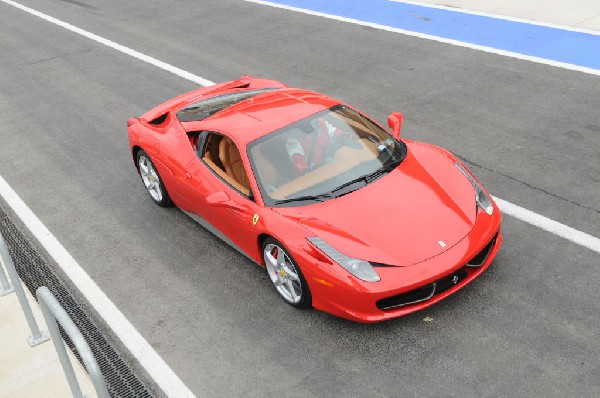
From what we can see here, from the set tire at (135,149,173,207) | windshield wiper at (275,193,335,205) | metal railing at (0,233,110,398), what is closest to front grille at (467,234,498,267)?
windshield wiper at (275,193,335,205)

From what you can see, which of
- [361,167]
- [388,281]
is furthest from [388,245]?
[361,167]

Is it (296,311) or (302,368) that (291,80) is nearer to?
(296,311)

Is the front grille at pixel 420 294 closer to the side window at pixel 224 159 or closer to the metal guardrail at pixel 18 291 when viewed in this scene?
the side window at pixel 224 159

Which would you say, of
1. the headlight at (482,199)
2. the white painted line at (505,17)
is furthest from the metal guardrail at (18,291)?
the white painted line at (505,17)

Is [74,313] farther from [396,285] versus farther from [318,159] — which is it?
[396,285]

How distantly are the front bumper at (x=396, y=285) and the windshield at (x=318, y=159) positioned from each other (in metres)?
0.84

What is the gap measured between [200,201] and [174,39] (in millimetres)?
8390

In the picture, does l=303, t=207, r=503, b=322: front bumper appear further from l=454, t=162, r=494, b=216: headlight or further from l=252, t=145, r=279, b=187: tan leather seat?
l=252, t=145, r=279, b=187: tan leather seat

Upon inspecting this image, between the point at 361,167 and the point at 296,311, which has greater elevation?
the point at 361,167

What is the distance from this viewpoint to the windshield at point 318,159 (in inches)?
232

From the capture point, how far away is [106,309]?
6113 millimetres

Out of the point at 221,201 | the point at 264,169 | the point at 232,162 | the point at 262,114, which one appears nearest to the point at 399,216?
the point at 264,169

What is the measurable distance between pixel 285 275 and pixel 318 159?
1.10 m

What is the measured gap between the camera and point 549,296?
221 inches
